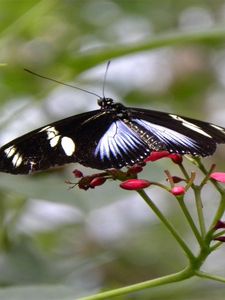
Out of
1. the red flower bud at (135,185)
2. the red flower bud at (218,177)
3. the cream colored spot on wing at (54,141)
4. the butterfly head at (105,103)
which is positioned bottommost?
the red flower bud at (218,177)

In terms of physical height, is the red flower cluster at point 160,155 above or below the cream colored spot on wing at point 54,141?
below

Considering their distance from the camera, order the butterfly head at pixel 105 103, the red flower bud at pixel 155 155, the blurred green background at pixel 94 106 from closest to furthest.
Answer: the red flower bud at pixel 155 155 < the butterfly head at pixel 105 103 < the blurred green background at pixel 94 106

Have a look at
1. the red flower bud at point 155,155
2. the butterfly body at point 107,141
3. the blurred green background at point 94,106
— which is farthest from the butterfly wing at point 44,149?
the blurred green background at point 94,106

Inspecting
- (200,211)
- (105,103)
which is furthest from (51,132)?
(200,211)

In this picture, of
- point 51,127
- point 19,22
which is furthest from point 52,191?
point 51,127

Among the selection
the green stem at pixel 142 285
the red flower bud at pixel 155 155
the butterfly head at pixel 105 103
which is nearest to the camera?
the green stem at pixel 142 285

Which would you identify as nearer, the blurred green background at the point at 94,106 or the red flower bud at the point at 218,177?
the red flower bud at the point at 218,177

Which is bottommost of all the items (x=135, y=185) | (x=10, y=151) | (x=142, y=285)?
(x=142, y=285)

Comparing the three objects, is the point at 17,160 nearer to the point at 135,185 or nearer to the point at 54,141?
the point at 54,141

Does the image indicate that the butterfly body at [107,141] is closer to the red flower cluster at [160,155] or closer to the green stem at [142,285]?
the red flower cluster at [160,155]
